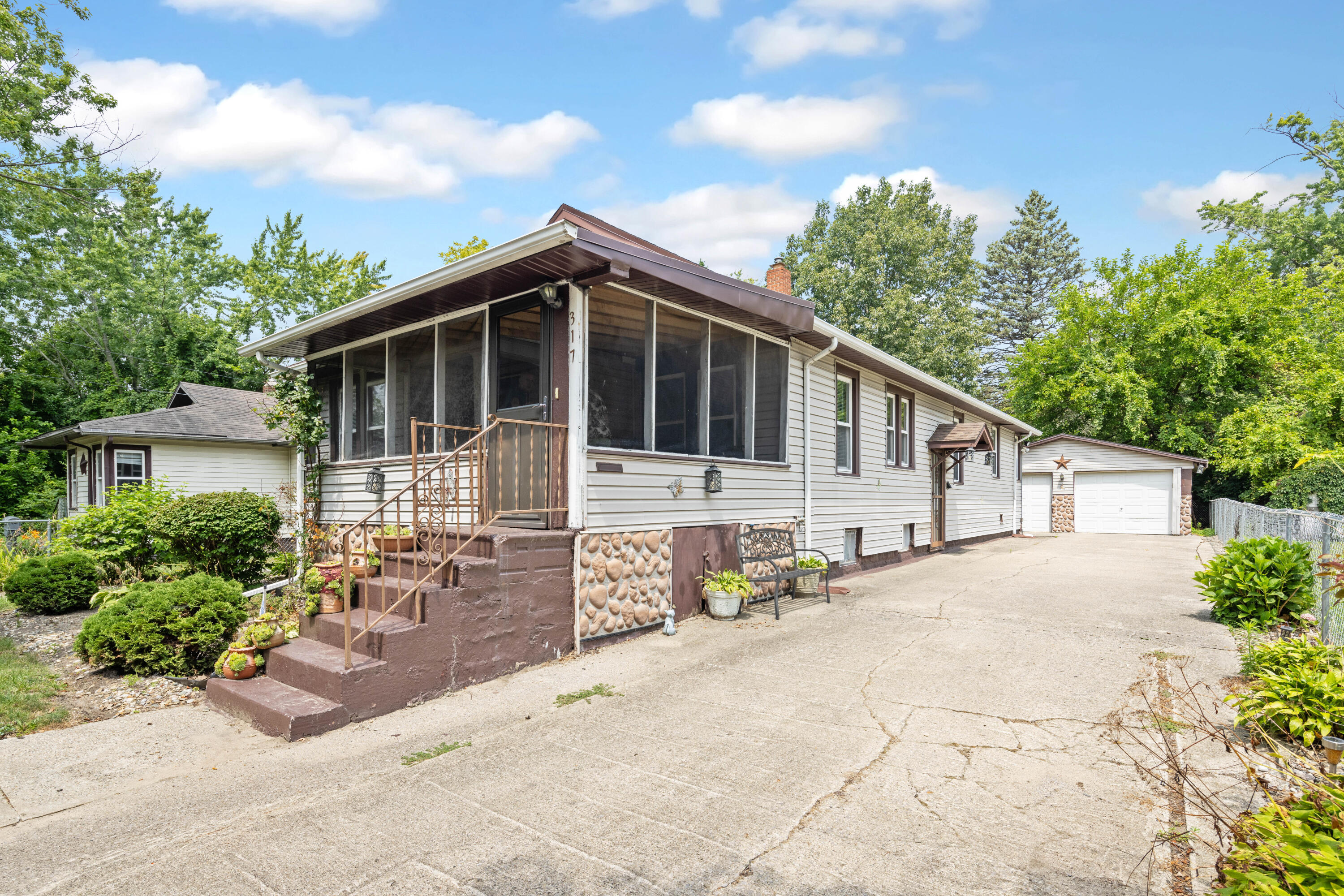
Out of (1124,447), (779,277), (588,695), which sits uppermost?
(779,277)

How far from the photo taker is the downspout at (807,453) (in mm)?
9281

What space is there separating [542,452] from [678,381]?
1892 millimetres

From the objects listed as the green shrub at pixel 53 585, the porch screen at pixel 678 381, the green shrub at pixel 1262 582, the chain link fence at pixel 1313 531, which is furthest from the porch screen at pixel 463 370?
the green shrub at pixel 1262 582

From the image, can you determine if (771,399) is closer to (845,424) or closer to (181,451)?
(845,424)

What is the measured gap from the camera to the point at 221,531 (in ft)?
26.9

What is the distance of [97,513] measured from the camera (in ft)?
31.2

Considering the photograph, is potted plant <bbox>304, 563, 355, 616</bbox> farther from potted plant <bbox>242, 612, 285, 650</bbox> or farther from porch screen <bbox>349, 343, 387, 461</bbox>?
porch screen <bbox>349, 343, 387, 461</bbox>

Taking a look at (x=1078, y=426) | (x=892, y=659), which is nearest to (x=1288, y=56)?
(x=892, y=659)

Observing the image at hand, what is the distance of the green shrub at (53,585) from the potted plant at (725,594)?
834cm

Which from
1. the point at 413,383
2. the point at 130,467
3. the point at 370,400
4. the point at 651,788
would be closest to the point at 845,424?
the point at 413,383

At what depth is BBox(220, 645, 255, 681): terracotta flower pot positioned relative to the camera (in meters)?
5.07

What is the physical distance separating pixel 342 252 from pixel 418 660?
3015 centimetres

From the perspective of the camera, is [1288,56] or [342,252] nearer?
[1288,56]

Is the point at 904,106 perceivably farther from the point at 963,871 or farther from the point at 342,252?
the point at 342,252
